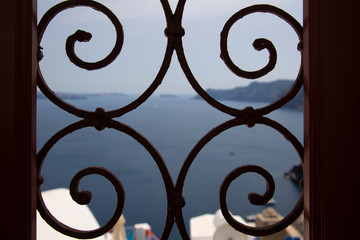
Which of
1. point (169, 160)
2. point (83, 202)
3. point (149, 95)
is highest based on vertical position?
point (149, 95)

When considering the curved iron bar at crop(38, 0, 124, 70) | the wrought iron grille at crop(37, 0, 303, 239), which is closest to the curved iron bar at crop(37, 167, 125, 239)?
the wrought iron grille at crop(37, 0, 303, 239)

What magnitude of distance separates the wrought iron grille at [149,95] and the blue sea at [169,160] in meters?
15.2

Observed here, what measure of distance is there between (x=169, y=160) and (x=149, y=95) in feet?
63.2

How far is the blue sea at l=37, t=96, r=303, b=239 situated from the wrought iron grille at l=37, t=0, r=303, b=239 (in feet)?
→ 49.9

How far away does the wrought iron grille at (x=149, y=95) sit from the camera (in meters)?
0.42

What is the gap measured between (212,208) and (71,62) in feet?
67.0

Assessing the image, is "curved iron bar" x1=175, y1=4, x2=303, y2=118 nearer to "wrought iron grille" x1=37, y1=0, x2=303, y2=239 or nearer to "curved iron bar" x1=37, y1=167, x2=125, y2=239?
"wrought iron grille" x1=37, y1=0, x2=303, y2=239

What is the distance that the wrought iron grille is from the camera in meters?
0.42

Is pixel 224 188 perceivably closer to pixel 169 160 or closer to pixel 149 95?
pixel 149 95

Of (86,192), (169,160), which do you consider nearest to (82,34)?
(86,192)

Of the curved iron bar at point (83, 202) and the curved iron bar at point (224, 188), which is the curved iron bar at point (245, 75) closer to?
the curved iron bar at point (224, 188)

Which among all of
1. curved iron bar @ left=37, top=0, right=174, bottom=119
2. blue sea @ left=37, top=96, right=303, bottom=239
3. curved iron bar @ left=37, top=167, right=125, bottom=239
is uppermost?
curved iron bar @ left=37, top=0, right=174, bottom=119

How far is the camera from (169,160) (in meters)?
19.5
